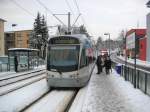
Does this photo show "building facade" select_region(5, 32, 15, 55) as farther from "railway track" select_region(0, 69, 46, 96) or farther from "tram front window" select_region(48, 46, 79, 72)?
"tram front window" select_region(48, 46, 79, 72)

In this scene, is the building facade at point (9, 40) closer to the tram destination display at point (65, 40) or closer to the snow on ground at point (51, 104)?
the tram destination display at point (65, 40)

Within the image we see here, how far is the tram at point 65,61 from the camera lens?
61.6 feet

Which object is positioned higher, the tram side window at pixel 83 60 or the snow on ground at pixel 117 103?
the tram side window at pixel 83 60

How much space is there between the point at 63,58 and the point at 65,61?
0.64 feet

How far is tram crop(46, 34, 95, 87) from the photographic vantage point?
18.8m

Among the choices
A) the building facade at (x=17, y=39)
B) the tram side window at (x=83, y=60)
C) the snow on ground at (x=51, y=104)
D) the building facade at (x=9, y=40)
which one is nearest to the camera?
the snow on ground at (x=51, y=104)

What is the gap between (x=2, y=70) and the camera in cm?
3638

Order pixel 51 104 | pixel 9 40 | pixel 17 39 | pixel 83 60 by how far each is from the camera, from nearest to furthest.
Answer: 1. pixel 51 104
2. pixel 83 60
3. pixel 9 40
4. pixel 17 39

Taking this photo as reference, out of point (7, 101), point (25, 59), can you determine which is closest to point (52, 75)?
point (7, 101)

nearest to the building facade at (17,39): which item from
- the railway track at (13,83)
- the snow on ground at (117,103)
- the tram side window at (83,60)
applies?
the railway track at (13,83)

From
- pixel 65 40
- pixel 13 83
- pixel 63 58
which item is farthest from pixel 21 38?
pixel 63 58

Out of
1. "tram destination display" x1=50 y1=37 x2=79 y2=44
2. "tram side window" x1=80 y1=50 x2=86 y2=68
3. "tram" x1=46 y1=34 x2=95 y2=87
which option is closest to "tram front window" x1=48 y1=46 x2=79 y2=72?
"tram" x1=46 y1=34 x2=95 y2=87

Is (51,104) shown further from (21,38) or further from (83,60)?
(21,38)

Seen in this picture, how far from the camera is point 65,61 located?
19.1m
